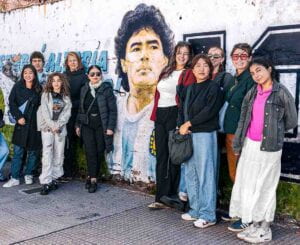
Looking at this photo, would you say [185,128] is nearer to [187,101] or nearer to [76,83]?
[187,101]

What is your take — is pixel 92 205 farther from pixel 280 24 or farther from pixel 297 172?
pixel 280 24

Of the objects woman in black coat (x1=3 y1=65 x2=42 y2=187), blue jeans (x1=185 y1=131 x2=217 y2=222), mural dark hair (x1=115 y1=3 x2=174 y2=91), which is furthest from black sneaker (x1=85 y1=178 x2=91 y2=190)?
blue jeans (x1=185 y1=131 x2=217 y2=222)

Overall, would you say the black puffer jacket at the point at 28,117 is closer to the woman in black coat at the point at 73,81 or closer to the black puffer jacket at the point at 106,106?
the woman in black coat at the point at 73,81

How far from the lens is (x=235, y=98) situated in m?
4.75

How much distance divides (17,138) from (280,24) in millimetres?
4108

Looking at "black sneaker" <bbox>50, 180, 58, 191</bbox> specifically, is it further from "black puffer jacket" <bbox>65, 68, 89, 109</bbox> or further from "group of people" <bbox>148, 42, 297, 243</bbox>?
"group of people" <bbox>148, 42, 297, 243</bbox>

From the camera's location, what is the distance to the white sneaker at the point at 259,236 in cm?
445

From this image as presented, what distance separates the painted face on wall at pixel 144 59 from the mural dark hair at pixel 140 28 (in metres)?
0.06

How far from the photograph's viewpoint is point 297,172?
4.84 metres

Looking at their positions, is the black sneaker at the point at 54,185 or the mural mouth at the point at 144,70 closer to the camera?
the mural mouth at the point at 144,70

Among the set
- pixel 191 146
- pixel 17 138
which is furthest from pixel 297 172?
pixel 17 138

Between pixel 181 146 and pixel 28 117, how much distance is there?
9.14ft

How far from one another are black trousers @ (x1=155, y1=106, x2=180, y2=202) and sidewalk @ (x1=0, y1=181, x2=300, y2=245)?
30 centimetres

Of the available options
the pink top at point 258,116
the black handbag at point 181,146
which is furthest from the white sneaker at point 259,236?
the black handbag at point 181,146
